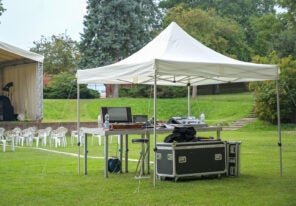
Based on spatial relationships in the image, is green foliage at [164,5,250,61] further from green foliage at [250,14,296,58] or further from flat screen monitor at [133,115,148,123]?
flat screen monitor at [133,115,148,123]

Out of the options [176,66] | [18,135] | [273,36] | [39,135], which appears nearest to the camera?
[176,66]

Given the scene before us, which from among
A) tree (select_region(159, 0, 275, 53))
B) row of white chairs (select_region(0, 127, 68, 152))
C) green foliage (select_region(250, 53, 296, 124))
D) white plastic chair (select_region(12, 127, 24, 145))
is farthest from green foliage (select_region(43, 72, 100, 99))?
row of white chairs (select_region(0, 127, 68, 152))

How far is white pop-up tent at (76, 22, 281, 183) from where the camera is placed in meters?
10.1

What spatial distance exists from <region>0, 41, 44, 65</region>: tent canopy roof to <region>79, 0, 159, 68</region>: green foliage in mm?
11912

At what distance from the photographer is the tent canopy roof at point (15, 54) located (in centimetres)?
2562

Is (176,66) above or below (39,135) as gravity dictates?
above

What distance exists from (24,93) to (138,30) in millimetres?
15426

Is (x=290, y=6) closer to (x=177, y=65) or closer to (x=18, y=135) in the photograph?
(x=18, y=135)

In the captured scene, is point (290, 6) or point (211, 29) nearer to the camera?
point (290, 6)

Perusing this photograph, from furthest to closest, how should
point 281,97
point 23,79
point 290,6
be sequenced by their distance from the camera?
point 290,6 < point 281,97 < point 23,79

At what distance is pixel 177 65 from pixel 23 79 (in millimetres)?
20432

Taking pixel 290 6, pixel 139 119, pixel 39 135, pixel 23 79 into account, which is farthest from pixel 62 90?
pixel 139 119

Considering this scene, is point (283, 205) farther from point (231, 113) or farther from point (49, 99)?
point (49, 99)

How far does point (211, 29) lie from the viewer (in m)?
43.0
